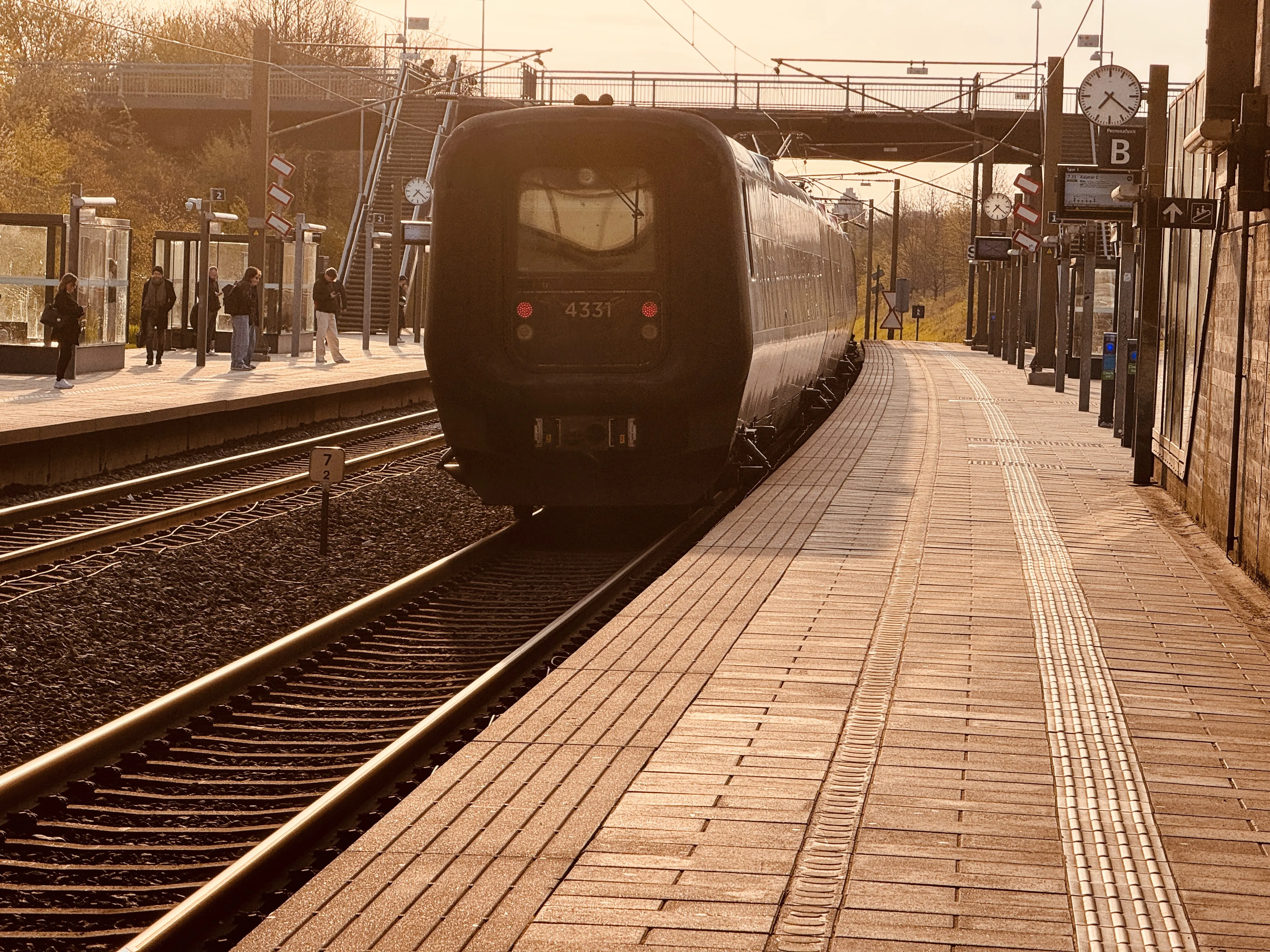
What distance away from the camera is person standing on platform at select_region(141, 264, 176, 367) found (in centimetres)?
2811

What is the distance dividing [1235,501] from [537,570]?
438 centimetres

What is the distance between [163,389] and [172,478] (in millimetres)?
7039

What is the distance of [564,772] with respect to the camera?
5.54m

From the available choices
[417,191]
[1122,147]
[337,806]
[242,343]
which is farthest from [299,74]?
[337,806]

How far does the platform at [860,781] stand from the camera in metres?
4.29

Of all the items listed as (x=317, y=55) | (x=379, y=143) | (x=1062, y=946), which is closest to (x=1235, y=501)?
(x=1062, y=946)

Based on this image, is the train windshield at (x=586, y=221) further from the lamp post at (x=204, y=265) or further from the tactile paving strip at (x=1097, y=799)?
the lamp post at (x=204, y=265)

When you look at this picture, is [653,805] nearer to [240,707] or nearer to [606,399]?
[240,707]

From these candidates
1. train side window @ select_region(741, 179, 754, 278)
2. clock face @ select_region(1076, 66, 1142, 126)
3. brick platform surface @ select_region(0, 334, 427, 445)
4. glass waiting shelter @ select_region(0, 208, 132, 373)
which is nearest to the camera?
train side window @ select_region(741, 179, 754, 278)

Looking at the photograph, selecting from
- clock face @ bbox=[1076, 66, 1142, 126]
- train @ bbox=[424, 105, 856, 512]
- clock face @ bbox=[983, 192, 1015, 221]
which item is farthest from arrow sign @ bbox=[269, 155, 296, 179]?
clock face @ bbox=[983, 192, 1015, 221]

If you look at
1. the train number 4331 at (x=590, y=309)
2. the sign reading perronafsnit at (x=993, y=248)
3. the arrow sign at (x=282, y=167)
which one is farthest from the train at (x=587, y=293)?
the sign reading perronafsnit at (x=993, y=248)

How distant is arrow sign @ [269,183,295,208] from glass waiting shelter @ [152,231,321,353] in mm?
755

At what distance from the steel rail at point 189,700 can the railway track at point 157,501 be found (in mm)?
2130

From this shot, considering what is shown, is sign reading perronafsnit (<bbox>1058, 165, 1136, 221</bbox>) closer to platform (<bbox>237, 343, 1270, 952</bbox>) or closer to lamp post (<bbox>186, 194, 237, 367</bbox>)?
platform (<bbox>237, 343, 1270, 952</bbox>)
